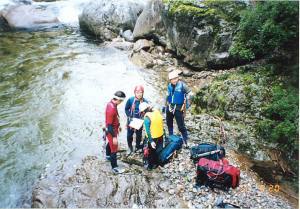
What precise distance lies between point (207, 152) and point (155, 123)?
1756 millimetres

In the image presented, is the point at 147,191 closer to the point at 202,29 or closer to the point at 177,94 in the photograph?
the point at 177,94

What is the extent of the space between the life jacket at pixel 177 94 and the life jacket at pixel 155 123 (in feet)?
3.80

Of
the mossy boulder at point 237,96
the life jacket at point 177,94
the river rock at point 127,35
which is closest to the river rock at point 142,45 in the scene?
the river rock at point 127,35

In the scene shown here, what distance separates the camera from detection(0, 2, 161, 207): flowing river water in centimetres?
1061

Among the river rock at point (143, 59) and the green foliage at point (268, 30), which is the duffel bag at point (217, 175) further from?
the river rock at point (143, 59)

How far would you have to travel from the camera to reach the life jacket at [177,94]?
32.5 feet

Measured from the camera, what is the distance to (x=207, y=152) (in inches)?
374

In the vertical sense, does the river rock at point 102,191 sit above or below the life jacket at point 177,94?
below

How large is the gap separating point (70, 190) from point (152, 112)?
2.93 meters

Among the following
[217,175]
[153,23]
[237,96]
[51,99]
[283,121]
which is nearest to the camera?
[217,175]

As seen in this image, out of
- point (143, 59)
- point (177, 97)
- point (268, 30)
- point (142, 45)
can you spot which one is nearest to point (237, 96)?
point (268, 30)

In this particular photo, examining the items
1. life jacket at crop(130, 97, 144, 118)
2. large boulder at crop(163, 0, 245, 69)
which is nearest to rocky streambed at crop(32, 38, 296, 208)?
life jacket at crop(130, 97, 144, 118)

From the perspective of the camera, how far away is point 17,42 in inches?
914

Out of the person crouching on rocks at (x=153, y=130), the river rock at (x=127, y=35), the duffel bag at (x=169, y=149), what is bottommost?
the river rock at (x=127, y=35)
